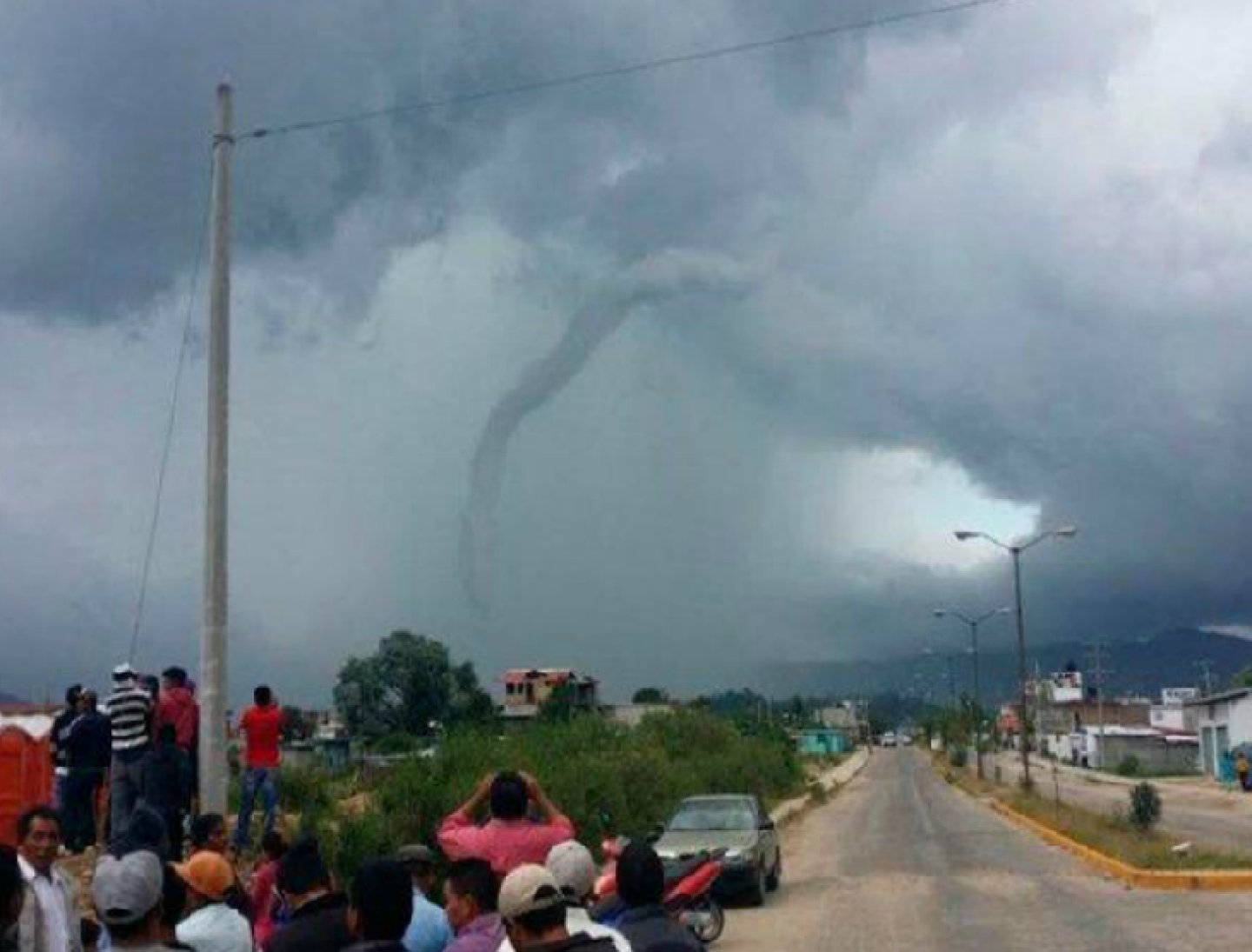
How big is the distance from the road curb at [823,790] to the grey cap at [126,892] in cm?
3645

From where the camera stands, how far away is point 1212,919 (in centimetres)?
1748

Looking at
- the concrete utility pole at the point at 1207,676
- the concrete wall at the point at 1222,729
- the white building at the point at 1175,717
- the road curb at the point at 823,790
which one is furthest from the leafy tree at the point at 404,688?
the concrete utility pole at the point at 1207,676

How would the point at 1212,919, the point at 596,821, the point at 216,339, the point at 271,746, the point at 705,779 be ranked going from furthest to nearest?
the point at 705,779 → the point at 596,821 → the point at 1212,919 → the point at 271,746 → the point at 216,339

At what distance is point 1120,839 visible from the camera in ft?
95.5

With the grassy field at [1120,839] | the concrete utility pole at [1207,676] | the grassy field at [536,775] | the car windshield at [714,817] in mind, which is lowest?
the grassy field at [1120,839]

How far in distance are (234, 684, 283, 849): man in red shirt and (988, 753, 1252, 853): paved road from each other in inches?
789

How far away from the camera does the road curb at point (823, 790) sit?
152ft

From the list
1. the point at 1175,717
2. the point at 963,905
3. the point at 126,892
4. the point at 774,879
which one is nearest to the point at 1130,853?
the point at 774,879

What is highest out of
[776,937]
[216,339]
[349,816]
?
[216,339]

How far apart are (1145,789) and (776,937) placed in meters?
16.9

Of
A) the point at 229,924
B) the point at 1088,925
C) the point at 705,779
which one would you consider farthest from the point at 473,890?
the point at 705,779

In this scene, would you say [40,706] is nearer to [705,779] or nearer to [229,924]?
A: [229,924]

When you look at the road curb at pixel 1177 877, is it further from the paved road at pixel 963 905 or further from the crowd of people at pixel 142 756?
the crowd of people at pixel 142 756

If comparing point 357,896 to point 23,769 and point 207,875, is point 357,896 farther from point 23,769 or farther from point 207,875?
point 23,769
